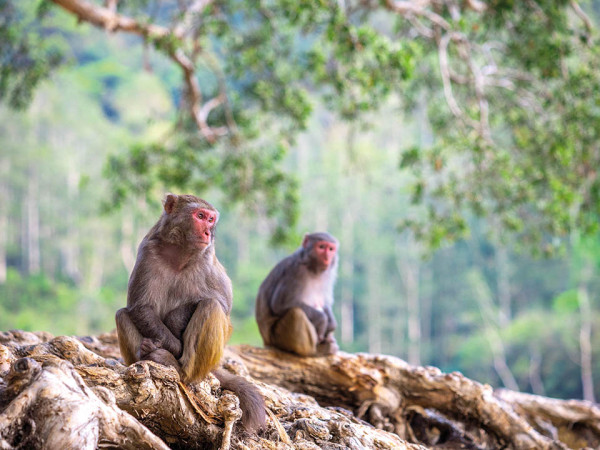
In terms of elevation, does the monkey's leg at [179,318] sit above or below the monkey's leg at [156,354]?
above

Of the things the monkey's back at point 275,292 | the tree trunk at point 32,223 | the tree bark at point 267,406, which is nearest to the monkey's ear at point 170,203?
the tree bark at point 267,406

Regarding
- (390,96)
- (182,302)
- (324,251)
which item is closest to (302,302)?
(324,251)

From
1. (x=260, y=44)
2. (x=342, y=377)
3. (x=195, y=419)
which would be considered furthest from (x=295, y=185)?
(x=195, y=419)

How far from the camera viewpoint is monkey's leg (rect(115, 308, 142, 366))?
163 inches

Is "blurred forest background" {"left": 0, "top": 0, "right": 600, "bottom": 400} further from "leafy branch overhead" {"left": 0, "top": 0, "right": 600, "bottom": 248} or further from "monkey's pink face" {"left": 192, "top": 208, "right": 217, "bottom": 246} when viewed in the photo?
"monkey's pink face" {"left": 192, "top": 208, "right": 217, "bottom": 246}

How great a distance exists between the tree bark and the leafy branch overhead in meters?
3.84

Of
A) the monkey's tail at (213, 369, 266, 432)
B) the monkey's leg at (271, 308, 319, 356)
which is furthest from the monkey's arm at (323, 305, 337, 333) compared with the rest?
the monkey's tail at (213, 369, 266, 432)

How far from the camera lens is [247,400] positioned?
3947 millimetres

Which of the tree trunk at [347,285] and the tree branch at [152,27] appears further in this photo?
the tree trunk at [347,285]

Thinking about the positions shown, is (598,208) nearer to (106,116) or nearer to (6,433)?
(6,433)

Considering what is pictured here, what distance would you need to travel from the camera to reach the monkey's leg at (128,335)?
4141 mm

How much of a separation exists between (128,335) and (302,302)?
2863mm

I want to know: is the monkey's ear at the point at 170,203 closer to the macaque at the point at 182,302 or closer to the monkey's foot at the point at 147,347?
the macaque at the point at 182,302

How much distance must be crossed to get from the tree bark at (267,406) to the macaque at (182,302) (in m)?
0.16
